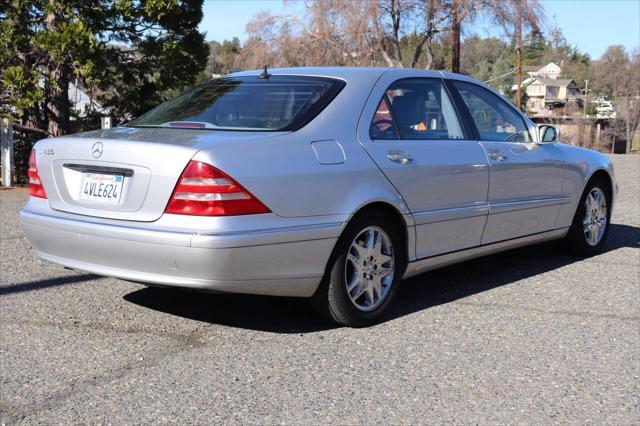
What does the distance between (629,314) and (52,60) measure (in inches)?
452

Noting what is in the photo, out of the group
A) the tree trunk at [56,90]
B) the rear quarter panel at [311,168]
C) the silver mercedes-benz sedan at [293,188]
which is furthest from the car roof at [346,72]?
the tree trunk at [56,90]

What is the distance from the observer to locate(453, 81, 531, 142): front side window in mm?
Answer: 5816

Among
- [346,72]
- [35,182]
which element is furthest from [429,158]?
[35,182]

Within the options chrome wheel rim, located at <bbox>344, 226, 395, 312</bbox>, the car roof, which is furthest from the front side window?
chrome wheel rim, located at <bbox>344, 226, 395, 312</bbox>

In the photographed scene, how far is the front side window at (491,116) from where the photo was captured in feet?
19.1

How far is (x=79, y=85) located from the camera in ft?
49.7

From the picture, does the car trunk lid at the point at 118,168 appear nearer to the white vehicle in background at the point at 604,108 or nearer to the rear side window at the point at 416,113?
the rear side window at the point at 416,113

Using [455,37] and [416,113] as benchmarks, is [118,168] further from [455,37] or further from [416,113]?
[455,37]

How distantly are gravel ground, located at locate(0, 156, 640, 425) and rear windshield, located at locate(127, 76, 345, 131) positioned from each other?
1198 millimetres

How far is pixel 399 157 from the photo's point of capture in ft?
16.1

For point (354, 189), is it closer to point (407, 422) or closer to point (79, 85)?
point (407, 422)

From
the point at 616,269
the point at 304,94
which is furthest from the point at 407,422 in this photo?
the point at 616,269

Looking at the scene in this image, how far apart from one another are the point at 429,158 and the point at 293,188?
1.25 m

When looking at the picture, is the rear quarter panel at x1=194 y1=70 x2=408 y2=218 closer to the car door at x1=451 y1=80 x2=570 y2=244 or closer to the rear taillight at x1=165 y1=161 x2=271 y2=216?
the rear taillight at x1=165 y1=161 x2=271 y2=216
